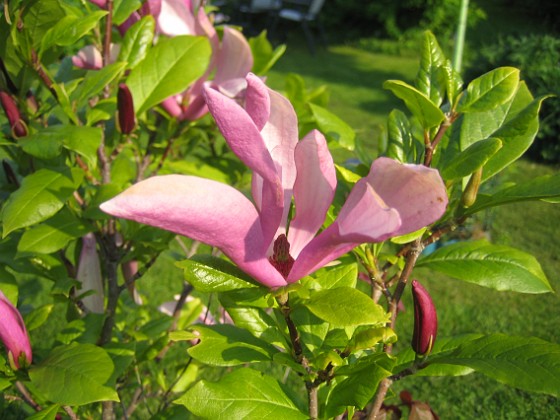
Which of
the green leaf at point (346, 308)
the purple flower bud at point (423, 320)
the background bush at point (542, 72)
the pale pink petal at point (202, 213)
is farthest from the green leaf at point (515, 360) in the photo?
the background bush at point (542, 72)

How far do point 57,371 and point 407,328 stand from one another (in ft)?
8.30

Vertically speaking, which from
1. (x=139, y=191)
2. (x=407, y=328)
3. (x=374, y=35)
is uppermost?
(x=139, y=191)

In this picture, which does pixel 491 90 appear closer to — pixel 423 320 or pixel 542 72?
pixel 423 320

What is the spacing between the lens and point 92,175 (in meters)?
1.28

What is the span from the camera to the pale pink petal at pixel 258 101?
666 mm

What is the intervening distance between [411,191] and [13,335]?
24.8 inches

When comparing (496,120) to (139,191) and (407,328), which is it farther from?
(407,328)

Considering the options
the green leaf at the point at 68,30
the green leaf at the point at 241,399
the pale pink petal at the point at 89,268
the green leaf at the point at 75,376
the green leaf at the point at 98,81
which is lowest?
the pale pink petal at the point at 89,268

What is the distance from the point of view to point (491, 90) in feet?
2.63

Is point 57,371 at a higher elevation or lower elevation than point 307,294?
lower

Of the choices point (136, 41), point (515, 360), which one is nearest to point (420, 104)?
point (515, 360)

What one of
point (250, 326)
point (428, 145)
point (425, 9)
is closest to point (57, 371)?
point (250, 326)

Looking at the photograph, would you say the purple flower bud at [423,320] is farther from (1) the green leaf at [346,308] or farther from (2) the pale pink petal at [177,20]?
(2) the pale pink petal at [177,20]

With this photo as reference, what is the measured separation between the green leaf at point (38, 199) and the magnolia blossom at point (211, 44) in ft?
1.11
